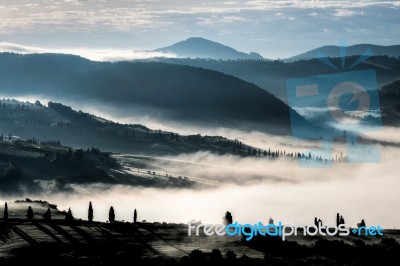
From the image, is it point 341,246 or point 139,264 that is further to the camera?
point 341,246

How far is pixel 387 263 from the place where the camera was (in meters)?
156

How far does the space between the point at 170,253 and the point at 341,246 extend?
149ft

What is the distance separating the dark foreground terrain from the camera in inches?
5950

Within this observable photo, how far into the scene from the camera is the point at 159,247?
16700cm

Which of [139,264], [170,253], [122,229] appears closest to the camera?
[139,264]

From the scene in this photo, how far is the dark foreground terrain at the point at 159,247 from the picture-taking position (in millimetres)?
151125

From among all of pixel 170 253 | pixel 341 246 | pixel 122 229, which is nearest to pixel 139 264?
pixel 170 253

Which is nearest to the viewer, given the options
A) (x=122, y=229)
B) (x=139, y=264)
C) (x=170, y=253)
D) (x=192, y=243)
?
(x=139, y=264)

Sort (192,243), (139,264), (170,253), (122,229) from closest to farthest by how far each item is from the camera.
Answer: (139,264) < (170,253) < (192,243) < (122,229)

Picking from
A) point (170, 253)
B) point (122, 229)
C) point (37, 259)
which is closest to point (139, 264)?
point (170, 253)

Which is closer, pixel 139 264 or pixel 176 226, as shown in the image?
pixel 139 264

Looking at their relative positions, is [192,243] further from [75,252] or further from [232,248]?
[75,252]

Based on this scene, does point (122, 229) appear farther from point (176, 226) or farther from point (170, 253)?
point (170, 253)

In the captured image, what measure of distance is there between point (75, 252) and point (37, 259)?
980 cm
